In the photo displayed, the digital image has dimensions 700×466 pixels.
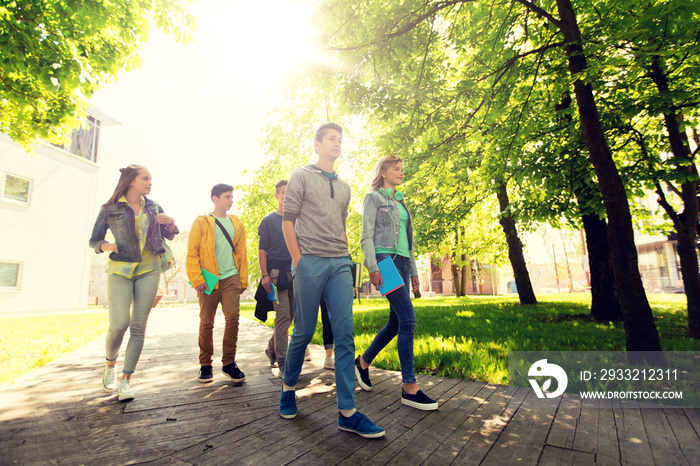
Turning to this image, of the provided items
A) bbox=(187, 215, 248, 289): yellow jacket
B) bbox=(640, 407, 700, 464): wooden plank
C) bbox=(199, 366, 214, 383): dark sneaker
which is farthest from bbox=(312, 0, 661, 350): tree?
bbox=(199, 366, 214, 383): dark sneaker

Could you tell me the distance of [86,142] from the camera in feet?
70.3

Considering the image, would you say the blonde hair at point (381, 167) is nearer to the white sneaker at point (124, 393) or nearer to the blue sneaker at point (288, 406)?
the blue sneaker at point (288, 406)

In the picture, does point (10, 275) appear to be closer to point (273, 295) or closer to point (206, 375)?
point (206, 375)

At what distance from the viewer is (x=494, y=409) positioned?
3.08 metres

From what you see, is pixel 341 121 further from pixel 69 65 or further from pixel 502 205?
pixel 69 65

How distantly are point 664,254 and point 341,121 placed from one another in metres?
39.9

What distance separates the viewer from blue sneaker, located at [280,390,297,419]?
293cm

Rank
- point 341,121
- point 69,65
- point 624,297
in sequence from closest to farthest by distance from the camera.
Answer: point 624,297
point 69,65
point 341,121

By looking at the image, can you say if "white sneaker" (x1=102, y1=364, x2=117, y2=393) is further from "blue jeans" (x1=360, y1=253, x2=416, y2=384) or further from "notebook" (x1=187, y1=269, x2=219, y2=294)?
"blue jeans" (x1=360, y1=253, x2=416, y2=384)

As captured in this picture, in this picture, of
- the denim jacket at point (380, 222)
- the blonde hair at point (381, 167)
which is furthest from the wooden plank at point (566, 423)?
the blonde hair at point (381, 167)

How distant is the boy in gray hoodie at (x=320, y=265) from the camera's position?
2.71m

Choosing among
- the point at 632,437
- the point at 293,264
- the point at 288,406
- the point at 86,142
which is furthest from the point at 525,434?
the point at 86,142

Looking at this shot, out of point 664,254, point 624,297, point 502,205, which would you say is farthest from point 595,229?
point 664,254

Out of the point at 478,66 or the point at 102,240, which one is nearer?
the point at 102,240
